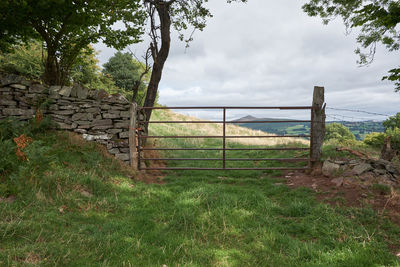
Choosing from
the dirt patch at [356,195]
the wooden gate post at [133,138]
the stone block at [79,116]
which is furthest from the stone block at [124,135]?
the dirt patch at [356,195]

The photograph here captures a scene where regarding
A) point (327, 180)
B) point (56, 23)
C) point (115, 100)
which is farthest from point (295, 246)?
point (56, 23)

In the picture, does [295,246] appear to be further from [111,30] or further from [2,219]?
[111,30]

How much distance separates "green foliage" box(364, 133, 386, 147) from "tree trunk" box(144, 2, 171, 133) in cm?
1156

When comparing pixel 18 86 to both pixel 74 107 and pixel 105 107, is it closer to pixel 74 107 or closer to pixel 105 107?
pixel 74 107

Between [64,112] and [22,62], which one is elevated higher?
[22,62]

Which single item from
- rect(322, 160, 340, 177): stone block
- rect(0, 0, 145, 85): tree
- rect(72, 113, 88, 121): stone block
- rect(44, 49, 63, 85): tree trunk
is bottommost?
rect(322, 160, 340, 177): stone block

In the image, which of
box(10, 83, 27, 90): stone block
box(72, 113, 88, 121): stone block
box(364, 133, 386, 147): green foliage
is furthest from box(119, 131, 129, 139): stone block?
box(364, 133, 386, 147): green foliage

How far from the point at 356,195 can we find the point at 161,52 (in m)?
7.17

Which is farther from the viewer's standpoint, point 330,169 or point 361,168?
point 330,169

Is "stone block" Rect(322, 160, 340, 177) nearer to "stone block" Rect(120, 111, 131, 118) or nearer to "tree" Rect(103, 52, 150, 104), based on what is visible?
"stone block" Rect(120, 111, 131, 118)

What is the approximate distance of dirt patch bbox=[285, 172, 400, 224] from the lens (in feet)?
13.3

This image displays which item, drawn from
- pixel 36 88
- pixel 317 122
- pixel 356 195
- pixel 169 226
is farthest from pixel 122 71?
pixel 356 195

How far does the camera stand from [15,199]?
154 inches

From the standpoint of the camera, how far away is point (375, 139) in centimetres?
1258
